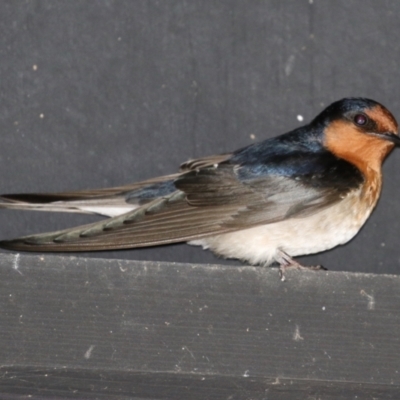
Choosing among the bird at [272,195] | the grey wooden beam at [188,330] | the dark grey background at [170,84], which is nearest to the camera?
the grey wooden beam at [188,330]

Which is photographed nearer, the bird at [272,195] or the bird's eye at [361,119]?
the bird at [272,195]

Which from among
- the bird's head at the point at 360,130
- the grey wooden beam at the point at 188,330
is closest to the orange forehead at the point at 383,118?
the bird's head at the point at 360,130

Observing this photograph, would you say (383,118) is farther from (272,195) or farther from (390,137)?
(272,195)

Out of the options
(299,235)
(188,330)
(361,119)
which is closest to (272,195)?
(299,235)

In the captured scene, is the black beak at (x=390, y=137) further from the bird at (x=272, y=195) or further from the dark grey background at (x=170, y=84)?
the dark grey background at (x=170, y=84)

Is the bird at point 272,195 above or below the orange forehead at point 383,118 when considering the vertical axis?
below

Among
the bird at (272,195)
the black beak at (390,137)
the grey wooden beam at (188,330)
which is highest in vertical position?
the black beak at (390,137)

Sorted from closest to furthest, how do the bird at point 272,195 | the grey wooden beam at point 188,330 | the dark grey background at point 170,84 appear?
the grey wooden beam at point 188,330 → the bird at point 272,195 → the dark grey background at point 170,84

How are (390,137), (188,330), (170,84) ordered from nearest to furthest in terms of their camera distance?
(188,330), (390,137), (170,84)
